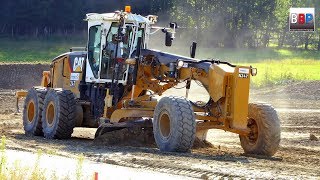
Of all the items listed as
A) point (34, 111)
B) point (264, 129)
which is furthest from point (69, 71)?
point (264, 129)

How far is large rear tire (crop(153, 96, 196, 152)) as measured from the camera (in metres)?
17.5

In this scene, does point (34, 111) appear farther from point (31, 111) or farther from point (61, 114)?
point (61, 114)

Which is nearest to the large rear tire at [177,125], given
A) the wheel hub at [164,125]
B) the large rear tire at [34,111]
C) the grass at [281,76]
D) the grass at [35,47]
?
the wheel hub at [164,125]

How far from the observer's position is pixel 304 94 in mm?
42656

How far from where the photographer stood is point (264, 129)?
60.2 ft

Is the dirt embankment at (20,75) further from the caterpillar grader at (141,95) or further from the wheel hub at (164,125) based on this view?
the wheel hub at (164,125)

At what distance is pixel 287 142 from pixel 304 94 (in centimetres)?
2095

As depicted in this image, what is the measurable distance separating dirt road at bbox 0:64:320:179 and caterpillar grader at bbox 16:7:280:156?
1.47ft

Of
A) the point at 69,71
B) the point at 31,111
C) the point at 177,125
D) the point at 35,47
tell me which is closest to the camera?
the point at 177,125

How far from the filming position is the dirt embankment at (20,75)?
163ft

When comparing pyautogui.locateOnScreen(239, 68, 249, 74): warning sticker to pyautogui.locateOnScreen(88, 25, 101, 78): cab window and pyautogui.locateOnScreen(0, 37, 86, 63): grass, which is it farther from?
pyautogui.locateOnScreen(0, 37, 86, 63): grass

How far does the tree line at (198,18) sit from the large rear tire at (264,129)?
39009 millimetres

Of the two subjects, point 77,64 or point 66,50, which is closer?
point 77,64

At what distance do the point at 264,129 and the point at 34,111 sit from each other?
23.0 ft
